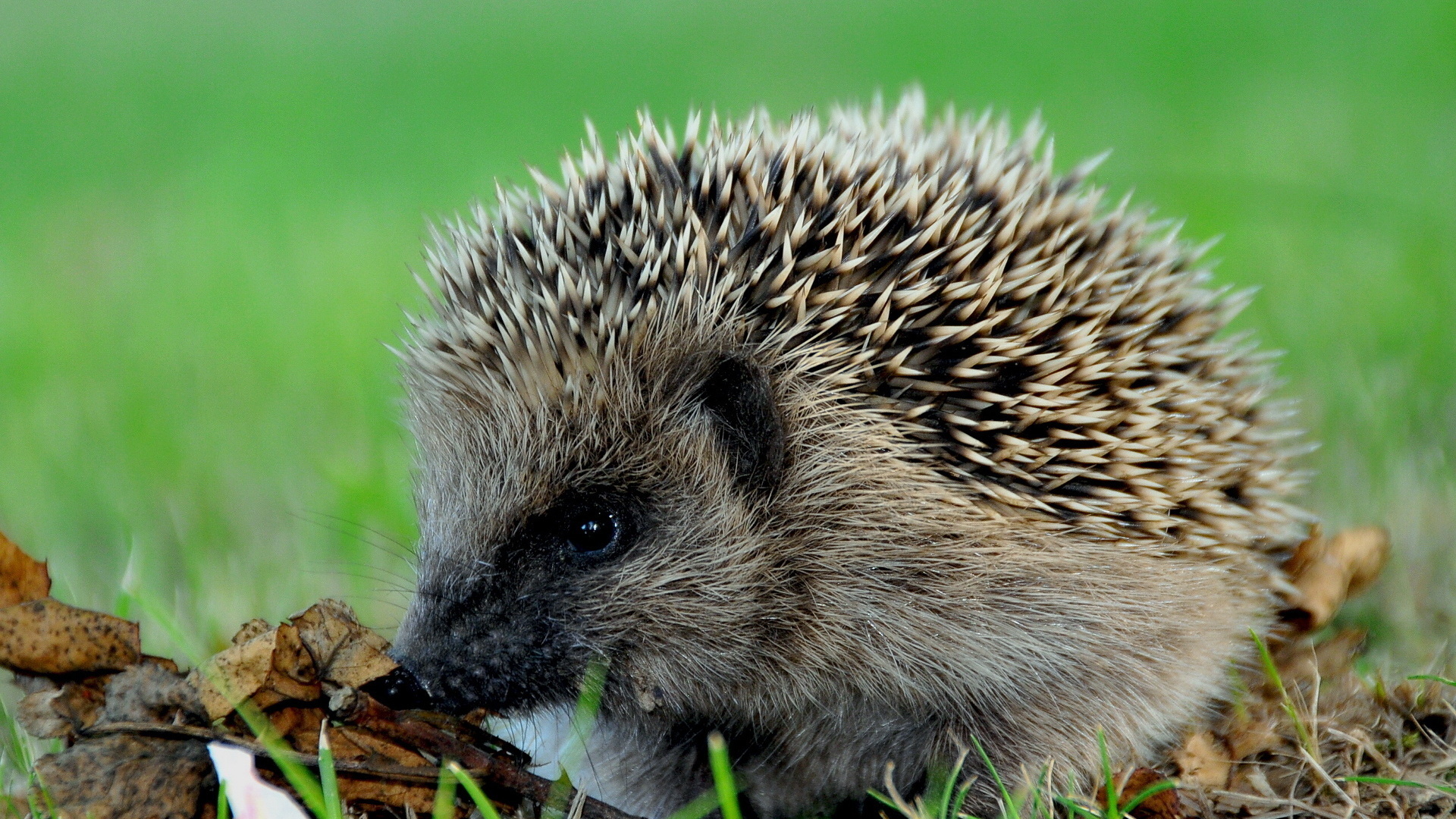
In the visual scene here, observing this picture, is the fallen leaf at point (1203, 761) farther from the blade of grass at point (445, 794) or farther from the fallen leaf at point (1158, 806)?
the blade of grass at point (445, 794)

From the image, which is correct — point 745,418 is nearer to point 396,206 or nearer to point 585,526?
point 585,526

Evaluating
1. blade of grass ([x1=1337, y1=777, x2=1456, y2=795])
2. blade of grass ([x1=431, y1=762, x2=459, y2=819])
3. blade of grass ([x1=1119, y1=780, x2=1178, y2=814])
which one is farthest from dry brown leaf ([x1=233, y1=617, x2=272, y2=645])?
blade of grass ([x1=1337, y1=777, x2=1456, y2=795])

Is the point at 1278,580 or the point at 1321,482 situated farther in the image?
the point at 1321,482

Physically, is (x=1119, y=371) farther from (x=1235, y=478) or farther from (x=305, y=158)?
(x=305, y=158)

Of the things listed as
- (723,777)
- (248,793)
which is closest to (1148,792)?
(723,777)

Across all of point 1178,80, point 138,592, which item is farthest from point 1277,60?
point 138,592

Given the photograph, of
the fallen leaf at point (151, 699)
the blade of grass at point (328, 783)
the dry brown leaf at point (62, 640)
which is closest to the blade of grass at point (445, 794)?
→ the blade of grass at point (328, 783)
